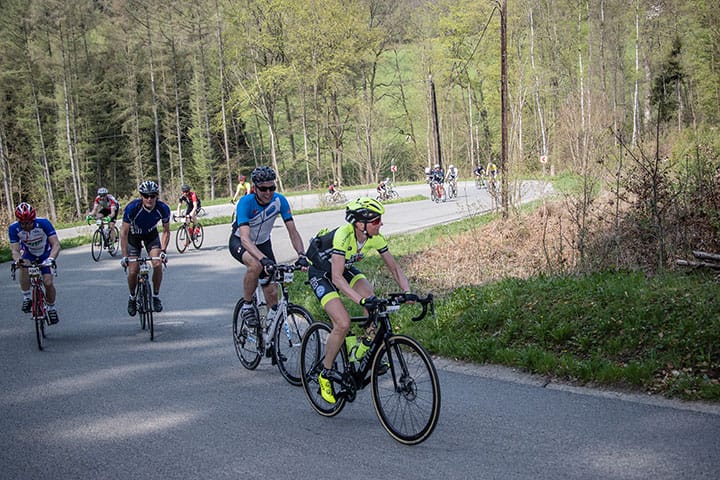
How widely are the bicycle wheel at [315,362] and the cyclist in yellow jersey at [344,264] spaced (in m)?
0.23

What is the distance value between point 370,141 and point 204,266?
37761 millimetres

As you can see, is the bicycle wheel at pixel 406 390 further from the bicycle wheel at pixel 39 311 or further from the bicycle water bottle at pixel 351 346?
the bicycle wheel at pixel 39 311

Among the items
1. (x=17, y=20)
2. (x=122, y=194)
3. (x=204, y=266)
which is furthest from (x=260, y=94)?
(x=204, y=266)

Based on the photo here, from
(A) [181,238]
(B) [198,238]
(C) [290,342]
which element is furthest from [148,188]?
(B) [198,238]

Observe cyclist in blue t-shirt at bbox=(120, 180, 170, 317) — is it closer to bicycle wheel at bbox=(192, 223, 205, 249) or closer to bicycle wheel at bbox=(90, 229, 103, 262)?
bicycle wheel at bbox=(90, 229, 103, 262)

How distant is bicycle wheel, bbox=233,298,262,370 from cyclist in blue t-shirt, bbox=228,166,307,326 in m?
0.14

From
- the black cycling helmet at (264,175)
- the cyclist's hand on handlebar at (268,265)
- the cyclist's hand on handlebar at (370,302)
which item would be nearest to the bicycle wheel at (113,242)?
the black cycling helmet at (264,175)

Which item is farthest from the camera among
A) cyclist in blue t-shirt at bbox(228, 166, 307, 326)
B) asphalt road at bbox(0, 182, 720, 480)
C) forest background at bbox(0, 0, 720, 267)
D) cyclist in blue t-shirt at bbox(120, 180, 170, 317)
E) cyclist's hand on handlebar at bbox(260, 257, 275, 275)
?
forest background at bbox(0, 0, 720, 267)

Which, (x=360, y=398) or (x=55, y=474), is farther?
(x=360, y=398)

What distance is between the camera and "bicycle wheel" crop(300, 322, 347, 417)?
5.82 m

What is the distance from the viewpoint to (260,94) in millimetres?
47062

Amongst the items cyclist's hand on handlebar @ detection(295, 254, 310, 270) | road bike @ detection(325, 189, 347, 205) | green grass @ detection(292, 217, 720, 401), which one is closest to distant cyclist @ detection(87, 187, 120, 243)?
green grass @ detection(292, 217, 720, 401)

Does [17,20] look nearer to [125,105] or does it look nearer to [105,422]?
[125,105]

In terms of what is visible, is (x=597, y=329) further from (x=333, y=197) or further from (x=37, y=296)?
(x=333, y=197)
